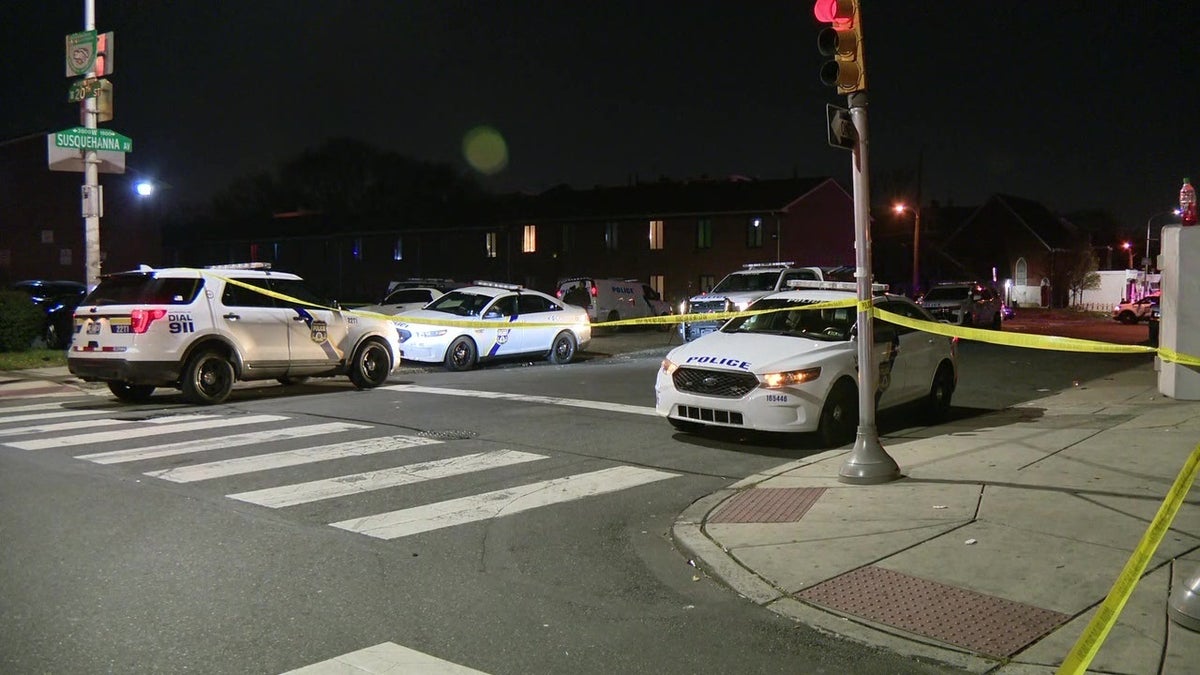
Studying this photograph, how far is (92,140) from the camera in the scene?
1620 cm

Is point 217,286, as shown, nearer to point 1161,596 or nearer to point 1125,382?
point 1161,596

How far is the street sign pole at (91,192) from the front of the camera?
16.4m

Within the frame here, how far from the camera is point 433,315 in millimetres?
18297

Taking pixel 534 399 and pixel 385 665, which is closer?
pixel 385 665

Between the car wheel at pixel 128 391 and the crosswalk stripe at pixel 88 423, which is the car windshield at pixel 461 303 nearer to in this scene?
the car wheel at pixel 128 391

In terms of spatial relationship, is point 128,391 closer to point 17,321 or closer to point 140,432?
point 140,432

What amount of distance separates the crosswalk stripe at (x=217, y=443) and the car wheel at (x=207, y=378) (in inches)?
99.8

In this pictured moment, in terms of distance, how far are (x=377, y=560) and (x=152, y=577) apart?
4.26ft

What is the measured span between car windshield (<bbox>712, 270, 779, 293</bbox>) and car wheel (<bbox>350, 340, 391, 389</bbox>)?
10.1m

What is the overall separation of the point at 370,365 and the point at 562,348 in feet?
19.4

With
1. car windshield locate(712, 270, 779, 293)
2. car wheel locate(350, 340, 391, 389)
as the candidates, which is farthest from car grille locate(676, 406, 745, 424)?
car windshield locate(712, 270, 779, 293)

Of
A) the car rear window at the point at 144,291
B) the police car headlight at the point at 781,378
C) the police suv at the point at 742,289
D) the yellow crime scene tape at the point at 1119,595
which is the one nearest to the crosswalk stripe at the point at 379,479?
the police car headlight at the point at 781,378

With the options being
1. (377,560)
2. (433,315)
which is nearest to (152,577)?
(377,560)

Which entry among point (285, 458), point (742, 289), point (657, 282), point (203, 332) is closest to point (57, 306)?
point (203, 332)
